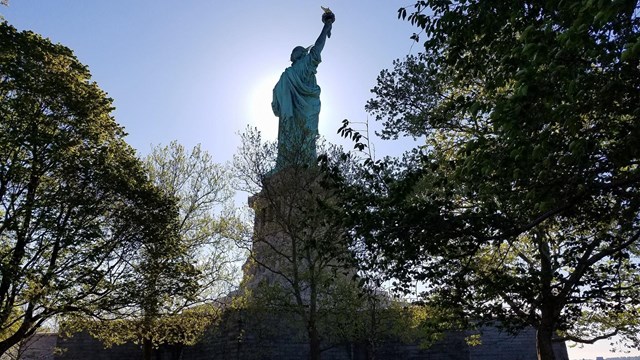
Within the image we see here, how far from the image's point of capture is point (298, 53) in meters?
33.7

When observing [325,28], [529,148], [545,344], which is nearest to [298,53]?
[325,28]

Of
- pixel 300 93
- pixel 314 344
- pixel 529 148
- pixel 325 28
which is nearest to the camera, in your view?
pixel 529 148

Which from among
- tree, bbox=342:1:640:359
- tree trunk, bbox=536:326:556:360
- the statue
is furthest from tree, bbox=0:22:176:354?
the statue

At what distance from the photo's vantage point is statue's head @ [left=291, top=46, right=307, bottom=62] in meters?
33.6

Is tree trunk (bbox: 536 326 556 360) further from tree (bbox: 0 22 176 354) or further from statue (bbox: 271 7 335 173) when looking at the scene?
statue (bbox: 271 7 335 173)

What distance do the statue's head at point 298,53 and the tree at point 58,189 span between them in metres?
20.4

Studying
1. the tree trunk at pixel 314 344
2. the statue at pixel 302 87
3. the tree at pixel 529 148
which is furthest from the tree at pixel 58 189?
the statue at pixel 302 87

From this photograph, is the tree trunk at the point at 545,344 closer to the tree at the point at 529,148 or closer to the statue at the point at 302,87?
the tree at the point at 529,148

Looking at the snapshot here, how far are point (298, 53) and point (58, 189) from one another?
22812 mm

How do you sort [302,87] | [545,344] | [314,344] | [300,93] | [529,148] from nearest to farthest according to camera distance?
[529,148]
[545,344]
[314,344]
[302,87]
[300,93]

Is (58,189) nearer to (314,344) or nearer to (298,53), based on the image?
(314,344)

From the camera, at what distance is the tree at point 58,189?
12.6m

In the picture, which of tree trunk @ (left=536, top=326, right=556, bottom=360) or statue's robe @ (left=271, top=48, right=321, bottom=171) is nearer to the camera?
tree trunk @ (left=536, top=326, right=556, bottom=360)

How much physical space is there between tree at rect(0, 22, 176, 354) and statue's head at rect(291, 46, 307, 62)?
67.0ft
